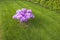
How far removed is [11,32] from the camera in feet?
32.9

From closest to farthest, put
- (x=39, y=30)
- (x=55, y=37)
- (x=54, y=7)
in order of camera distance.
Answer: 1. (x=55, y=37)
2. (x=39, y=30)
3. (x=54, y=7)

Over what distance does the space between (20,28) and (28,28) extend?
45cm

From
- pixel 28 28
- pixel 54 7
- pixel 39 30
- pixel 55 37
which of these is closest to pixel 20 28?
pixel 28 28

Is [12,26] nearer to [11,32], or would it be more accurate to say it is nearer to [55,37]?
[11,32]

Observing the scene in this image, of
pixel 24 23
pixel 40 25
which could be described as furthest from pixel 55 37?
pixel 24 23

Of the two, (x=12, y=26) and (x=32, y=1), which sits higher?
(x=12, y=26)

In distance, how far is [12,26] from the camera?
1084 centimetres

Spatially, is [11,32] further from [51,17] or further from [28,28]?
[51,17]

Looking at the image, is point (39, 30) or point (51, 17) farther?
point (51, 17)

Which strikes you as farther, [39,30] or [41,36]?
[39,30]

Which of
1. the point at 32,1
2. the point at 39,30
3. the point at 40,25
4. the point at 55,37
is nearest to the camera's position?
the point at 55,37

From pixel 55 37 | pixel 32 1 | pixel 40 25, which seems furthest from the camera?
pixel 32 1

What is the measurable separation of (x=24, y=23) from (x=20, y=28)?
0.65 meters

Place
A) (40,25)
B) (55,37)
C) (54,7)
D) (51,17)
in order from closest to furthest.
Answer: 1. (55,37)
2. (40,25)
3. (51,17)
4. (54,7)
